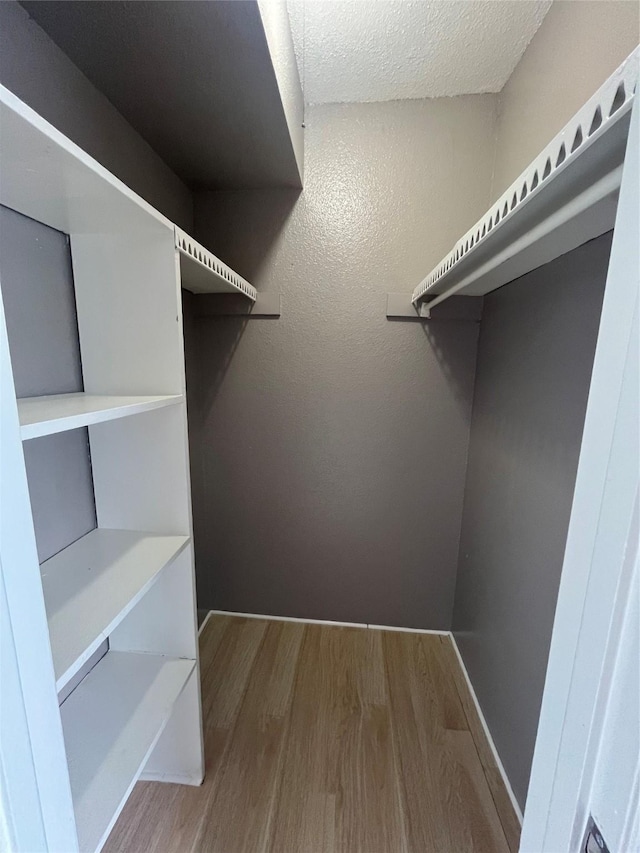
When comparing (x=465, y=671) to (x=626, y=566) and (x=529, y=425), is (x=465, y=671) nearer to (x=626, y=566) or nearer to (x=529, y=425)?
(x=529, y=425)

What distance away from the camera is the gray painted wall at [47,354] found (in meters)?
0.85

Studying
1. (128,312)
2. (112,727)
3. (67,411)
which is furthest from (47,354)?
(112,727)

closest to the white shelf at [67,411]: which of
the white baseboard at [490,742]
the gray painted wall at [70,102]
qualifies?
the gray painted wall at [70,102]

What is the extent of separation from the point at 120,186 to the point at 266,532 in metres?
1.59

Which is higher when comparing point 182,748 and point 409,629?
point 182,748

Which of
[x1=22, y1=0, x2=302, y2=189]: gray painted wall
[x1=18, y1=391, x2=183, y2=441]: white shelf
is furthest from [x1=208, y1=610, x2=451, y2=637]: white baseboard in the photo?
[x1=22, y1=0, x2=302, y2=189]: gray painted wall

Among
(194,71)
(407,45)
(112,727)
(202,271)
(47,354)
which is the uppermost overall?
(407,45)

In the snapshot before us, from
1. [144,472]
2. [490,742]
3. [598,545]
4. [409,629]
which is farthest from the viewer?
[409,629]

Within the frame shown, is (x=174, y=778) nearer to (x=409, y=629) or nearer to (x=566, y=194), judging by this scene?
(x=409, y=629)

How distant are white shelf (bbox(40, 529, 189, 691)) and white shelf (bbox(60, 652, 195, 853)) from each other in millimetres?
355

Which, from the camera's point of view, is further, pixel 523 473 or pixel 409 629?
pixel 409 629

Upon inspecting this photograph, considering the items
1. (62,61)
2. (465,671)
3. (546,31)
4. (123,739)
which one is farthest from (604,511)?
(465,671)

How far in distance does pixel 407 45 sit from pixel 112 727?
2265 millimetres

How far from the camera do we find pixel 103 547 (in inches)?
41.1
